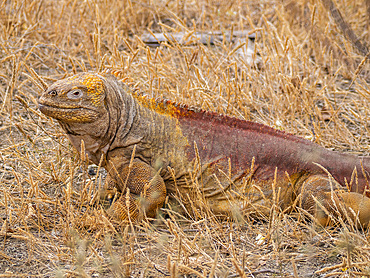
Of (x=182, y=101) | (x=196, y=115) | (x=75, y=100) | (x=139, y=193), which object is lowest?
(x=139, y=193)

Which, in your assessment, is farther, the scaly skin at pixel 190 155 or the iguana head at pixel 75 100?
the scaly skin at pixel 190 155

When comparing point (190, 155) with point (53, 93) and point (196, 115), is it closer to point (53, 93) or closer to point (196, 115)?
point (196, 115)

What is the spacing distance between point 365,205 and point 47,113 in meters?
3.03

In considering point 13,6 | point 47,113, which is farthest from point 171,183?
point 13,6

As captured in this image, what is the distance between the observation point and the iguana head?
4141mm

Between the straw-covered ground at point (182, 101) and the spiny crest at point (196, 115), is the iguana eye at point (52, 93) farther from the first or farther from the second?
the spiny crest at point (196, 115)

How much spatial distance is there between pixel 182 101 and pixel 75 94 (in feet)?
6.51

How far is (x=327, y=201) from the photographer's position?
4367 mm

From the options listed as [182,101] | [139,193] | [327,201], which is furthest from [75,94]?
[327,201]

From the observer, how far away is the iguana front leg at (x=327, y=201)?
419cm

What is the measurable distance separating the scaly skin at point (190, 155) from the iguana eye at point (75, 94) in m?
0.04

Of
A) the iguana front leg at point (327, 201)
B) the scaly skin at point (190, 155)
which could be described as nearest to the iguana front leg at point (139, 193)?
the scaly skin at point (190, 155)

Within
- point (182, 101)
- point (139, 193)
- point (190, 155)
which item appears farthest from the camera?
point (182, 101)

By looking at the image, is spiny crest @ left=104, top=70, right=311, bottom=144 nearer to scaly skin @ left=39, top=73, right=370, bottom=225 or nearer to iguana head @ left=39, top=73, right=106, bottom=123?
scaly skin @ left=39, top=73, right=370, bottom=225
